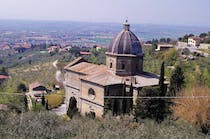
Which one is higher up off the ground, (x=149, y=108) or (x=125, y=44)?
(x=125, y=44)

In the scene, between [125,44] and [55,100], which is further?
[55,100]

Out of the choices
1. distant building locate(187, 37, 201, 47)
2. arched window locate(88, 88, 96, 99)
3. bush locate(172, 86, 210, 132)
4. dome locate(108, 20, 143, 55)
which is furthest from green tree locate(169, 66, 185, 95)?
distant building locate(187, 37, 201, 47)

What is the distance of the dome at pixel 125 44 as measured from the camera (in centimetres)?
2922

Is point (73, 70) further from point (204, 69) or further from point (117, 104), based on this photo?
point (204, 69)

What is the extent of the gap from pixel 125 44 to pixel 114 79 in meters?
3.35

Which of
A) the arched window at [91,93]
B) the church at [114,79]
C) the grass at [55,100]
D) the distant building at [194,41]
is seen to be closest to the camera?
the church at [114,79]

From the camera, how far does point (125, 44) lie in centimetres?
2933

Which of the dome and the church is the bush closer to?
the church

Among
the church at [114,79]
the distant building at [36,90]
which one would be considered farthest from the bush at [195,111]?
the distant building at [36,90]

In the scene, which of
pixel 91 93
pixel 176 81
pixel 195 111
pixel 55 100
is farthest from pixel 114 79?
pixel 55 100

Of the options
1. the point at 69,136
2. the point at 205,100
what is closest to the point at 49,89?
the point at 205,100

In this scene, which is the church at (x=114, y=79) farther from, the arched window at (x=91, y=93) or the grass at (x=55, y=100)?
the grass at (x=55, y=100)

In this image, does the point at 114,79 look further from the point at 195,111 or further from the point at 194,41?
the point at 194,41

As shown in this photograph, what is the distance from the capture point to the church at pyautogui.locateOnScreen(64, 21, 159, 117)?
26.8m
